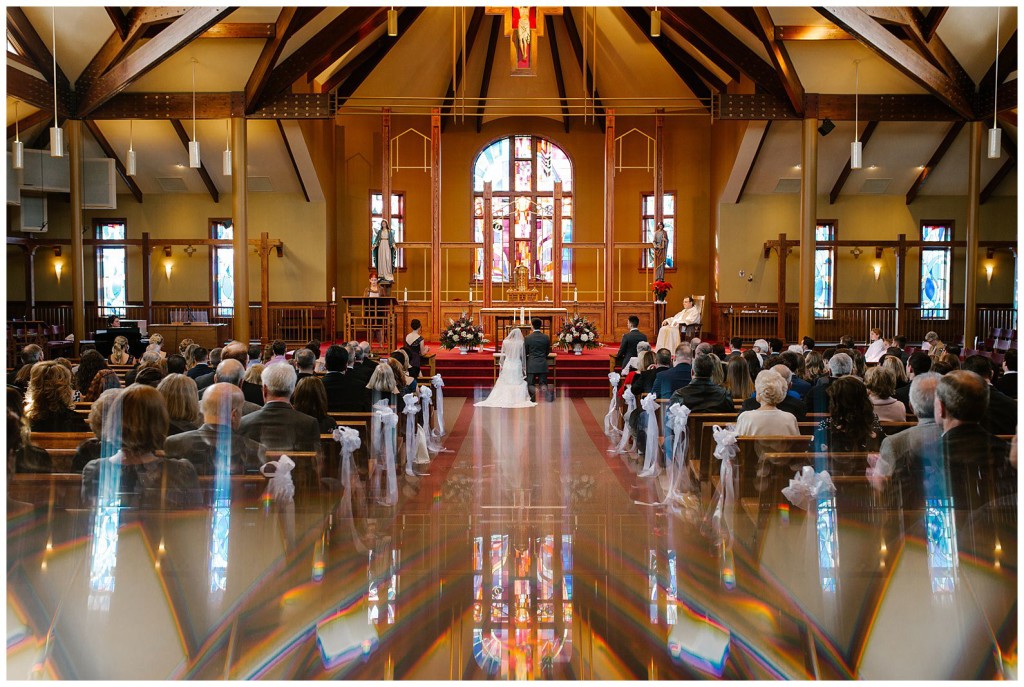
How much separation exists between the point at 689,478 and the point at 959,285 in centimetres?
1422

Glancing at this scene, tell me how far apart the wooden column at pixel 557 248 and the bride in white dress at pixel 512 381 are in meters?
5.71

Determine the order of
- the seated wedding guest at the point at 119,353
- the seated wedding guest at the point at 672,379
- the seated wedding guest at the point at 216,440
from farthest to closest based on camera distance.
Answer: the seated wedding guest at the point at 119,353, the seated wedding guest at the point at 672,379, the seated wedding guest at the point at 216,440

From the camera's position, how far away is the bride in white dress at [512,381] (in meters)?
11.7

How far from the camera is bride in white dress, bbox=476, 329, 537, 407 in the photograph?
11656 millimetres

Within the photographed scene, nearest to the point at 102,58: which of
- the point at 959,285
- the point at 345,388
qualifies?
the point at 345,388

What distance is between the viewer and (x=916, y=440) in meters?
4.38

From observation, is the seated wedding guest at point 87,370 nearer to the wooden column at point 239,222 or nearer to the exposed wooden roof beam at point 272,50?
the wooden column at point 239,222

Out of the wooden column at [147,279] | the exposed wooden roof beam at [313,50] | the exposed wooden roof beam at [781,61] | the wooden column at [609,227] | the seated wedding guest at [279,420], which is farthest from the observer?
the wooden column at [147,279]

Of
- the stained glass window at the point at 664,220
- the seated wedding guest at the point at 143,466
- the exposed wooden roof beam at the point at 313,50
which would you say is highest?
the exposed wooden roof beam at the point at 313,50

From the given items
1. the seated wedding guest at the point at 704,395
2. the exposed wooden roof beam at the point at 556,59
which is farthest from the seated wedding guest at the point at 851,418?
the exposed wooden roof beam at the point at 556,59

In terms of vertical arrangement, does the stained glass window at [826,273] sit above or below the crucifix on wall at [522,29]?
below

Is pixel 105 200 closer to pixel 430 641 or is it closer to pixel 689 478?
pixel 689 478

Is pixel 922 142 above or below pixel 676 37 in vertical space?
below

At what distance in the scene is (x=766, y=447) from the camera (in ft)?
16.9
